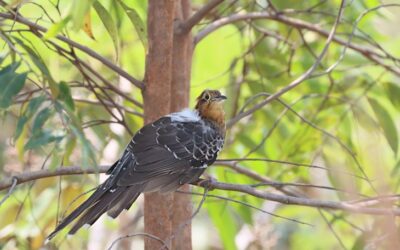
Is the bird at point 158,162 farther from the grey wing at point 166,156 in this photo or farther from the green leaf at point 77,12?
the green leaf at point 77,12

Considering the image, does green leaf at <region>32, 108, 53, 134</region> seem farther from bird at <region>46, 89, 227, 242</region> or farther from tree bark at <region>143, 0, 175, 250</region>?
tree bark at <region>143, 0, 175, 250</region>

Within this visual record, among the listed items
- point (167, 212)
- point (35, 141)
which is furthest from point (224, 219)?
point (35, 141)

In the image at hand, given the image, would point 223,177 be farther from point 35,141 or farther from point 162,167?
point 35,141

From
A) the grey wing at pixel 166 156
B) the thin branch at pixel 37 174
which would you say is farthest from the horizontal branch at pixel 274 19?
the thin branch at pixel 37 174

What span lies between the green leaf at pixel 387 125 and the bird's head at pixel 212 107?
0.89 metres

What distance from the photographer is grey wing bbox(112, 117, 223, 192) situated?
145 inches

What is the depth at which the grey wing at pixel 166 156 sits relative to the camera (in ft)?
12.1

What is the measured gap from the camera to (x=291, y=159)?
4.66 meters

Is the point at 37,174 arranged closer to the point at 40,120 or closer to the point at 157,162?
the point at 40,120

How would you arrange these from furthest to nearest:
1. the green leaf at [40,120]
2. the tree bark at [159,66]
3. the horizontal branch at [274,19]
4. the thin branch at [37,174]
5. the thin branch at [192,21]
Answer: the horizontal branch at [274,19] → the thin branch at [192,21] → the tree bark at [159,66] → the thin branch at [37,174] → the green leaf at [40,120]

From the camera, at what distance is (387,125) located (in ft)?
14.8

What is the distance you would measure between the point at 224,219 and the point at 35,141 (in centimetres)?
202

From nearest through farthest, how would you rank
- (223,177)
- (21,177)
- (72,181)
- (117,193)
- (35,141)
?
(35,141) < (21,177) < (117,193) < (223,177) < (72,181)

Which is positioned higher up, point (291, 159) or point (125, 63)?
point (125, 63)
